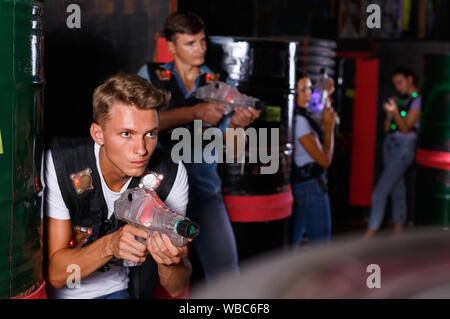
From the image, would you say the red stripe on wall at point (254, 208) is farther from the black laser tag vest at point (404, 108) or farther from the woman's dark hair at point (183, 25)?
the black laser tag vest at point (404, 108)

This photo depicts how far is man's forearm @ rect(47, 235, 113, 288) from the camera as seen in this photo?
77.6 inches

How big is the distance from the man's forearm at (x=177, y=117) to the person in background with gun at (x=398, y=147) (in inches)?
108

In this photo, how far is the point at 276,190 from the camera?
363cm

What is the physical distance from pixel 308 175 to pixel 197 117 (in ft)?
3.90

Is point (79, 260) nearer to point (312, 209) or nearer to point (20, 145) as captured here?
point (20, 145)

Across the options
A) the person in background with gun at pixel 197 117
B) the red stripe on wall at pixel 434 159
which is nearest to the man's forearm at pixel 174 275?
the person in background with gun at pixel 197 117

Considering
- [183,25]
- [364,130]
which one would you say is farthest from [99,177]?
[364,130]

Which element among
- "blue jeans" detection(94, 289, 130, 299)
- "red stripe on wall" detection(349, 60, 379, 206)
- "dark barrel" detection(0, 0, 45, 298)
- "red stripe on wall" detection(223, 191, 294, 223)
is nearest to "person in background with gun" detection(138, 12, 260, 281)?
"red stripe on wall" detection(223, 191, 294, 223)

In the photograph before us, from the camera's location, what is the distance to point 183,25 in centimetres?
306

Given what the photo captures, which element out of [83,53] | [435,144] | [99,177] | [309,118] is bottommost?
[435,144]

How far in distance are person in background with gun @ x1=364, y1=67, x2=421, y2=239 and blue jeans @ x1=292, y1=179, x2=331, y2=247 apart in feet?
4.95

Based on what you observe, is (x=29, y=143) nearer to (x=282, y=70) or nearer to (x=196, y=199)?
(x=196, y=199)

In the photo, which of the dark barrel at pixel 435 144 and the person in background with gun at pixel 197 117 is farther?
the dark barrel at pixel 435 144

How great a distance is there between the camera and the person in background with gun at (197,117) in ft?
9.94
